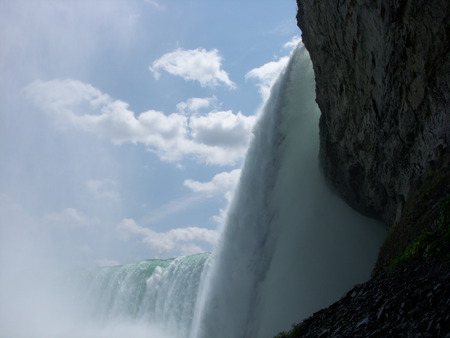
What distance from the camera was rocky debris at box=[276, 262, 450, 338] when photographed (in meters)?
4.98

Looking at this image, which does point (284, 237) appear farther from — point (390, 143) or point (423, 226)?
point (423, 226)

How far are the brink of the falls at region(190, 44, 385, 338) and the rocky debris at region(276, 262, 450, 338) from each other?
955cm

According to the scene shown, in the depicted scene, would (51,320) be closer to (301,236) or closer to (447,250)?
(301,236)

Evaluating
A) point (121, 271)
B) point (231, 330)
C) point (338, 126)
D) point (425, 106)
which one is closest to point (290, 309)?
point (231, 330)

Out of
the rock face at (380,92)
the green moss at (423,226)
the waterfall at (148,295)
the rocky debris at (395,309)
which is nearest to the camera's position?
the rocky debris at (395,309)

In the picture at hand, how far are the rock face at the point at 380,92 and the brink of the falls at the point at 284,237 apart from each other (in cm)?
161

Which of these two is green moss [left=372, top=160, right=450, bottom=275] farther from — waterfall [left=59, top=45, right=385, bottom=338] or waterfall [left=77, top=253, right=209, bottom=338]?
waterfall [left=77, top=253, right=209, bottom=338]

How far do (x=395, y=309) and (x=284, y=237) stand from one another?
A: 1435cm

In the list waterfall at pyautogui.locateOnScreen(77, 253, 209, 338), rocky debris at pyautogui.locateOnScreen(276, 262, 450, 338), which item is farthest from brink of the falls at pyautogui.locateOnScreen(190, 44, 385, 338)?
waterfall at pyautogui.locateOnScreen(77, 253, 209, 338)

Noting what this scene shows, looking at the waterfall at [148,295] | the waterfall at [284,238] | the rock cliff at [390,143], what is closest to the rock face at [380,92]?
the rock cliff at [390,143]

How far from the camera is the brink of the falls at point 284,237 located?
18.0 meters

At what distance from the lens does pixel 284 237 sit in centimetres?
2011

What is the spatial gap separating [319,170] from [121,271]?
1115 inches

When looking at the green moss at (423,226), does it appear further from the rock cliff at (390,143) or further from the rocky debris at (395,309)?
the rocky debris at (395,309)
